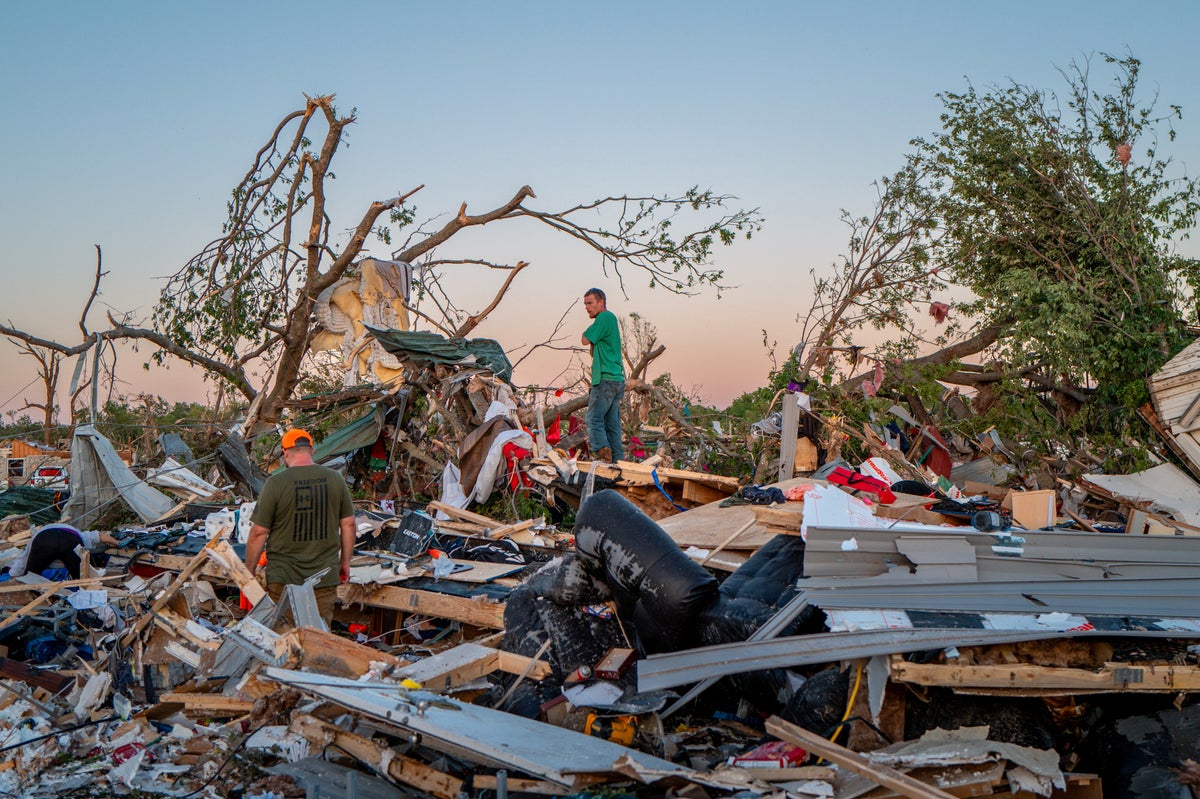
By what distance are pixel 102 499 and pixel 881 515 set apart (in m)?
7.88

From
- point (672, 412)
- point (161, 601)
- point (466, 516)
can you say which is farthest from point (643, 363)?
point (161, 601)

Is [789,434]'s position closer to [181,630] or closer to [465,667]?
[465,667]

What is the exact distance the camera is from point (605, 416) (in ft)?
34.0

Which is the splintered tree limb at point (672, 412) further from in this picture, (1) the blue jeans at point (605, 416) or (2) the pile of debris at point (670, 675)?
(2) the pile of debris at point (670, 675)

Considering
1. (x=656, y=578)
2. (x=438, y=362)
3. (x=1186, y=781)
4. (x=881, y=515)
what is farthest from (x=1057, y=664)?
(x=438, y=362)

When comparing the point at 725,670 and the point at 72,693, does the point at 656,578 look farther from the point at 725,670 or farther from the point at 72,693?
the point at 72,693

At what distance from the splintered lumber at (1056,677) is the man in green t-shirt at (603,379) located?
6467mm

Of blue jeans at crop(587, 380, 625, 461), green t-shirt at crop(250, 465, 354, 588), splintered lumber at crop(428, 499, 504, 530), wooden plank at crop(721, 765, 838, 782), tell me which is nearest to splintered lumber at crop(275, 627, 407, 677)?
green t-shirt at crop(250, 465, 354, 588)

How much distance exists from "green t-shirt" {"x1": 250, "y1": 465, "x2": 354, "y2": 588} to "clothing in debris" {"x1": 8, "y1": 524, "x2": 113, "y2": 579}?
3.05m

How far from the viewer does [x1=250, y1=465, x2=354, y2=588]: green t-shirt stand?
232 inches

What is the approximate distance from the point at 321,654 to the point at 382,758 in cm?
95

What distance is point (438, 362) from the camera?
10844 mm

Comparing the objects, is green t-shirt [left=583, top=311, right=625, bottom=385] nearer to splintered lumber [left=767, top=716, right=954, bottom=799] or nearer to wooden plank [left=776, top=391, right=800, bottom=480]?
wooden plank [left=776, top=391, right=800, bottom=480]

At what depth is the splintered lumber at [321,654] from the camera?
4.56 meters
